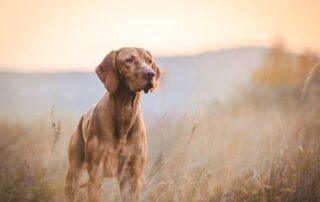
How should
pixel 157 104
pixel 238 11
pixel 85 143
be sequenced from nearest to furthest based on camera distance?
pixel 85 143, pixel 157 104, pixel 238 11

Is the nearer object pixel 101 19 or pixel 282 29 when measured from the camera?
pixel 101 19

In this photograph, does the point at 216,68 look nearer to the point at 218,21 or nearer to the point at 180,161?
the point at 218,21

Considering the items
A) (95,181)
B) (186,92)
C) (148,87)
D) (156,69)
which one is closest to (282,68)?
(186,92)

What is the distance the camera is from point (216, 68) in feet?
14.5

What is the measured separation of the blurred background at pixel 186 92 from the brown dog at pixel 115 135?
0.07 metres

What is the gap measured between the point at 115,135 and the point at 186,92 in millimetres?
623

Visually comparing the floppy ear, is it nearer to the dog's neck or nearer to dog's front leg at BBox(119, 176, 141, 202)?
the dog's neck

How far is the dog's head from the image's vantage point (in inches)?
149

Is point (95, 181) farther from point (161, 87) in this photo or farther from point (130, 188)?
point (161, 87)

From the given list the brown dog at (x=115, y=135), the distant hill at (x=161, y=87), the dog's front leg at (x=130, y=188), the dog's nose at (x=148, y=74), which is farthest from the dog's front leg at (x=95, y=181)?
the dog's nose at (x=148, y=74)

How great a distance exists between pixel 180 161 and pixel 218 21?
899 mm

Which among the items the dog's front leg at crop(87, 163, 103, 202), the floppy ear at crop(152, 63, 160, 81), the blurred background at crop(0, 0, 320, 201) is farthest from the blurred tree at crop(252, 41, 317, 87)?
the dog's front leg at crop(87, 163, 103, 202)

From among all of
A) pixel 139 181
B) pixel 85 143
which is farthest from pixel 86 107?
pixel 139 181

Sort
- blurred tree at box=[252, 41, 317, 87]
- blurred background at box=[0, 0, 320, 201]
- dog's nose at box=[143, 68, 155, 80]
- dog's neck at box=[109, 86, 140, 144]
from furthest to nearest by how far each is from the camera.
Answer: blurred tree at box=[252, 41, 317, 87] < blurred background at box=[0, 0, 320, 201] < dog's neck at box=[109, 86, 140, 144] < dog's nose at box=[143, 68, 155, 80]
